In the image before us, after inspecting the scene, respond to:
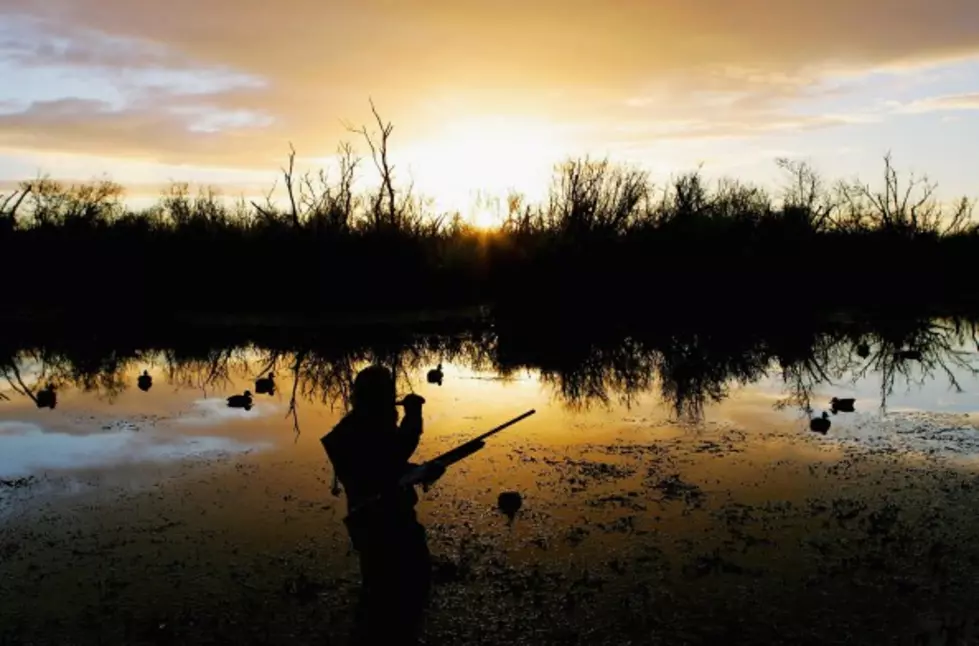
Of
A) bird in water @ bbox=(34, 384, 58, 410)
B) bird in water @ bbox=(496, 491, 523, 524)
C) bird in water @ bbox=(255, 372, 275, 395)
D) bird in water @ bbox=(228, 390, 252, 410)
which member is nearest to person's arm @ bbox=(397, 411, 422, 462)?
bird in water @ bbox=(496, 491, 523, 524)

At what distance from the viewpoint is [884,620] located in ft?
21.0

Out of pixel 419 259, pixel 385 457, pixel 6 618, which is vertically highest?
pixel 419 259

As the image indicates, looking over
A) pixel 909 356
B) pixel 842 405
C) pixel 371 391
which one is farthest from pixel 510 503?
pixel 909 356

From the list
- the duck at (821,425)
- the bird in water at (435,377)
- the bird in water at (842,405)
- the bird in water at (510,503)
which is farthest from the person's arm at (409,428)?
the bird in water at (435,377)

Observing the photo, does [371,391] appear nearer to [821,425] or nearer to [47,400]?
[821,425]

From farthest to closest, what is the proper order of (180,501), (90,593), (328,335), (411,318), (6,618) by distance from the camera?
(411,318) → (328,335) → (180,501) → (90,593) → (6,618)

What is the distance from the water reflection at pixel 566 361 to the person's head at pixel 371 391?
8.44 meters

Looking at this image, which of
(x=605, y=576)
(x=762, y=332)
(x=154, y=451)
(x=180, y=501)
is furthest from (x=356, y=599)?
(x=762, y=332)

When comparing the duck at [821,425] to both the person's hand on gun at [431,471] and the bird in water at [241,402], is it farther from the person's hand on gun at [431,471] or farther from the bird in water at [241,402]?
the bird in water at [241,402]

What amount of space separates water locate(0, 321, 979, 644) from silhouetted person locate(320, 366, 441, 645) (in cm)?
31

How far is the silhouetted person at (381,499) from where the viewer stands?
6062mm

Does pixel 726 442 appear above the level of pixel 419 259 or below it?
below

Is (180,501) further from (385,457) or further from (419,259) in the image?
(419,259)

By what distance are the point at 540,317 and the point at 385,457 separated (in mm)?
29170
